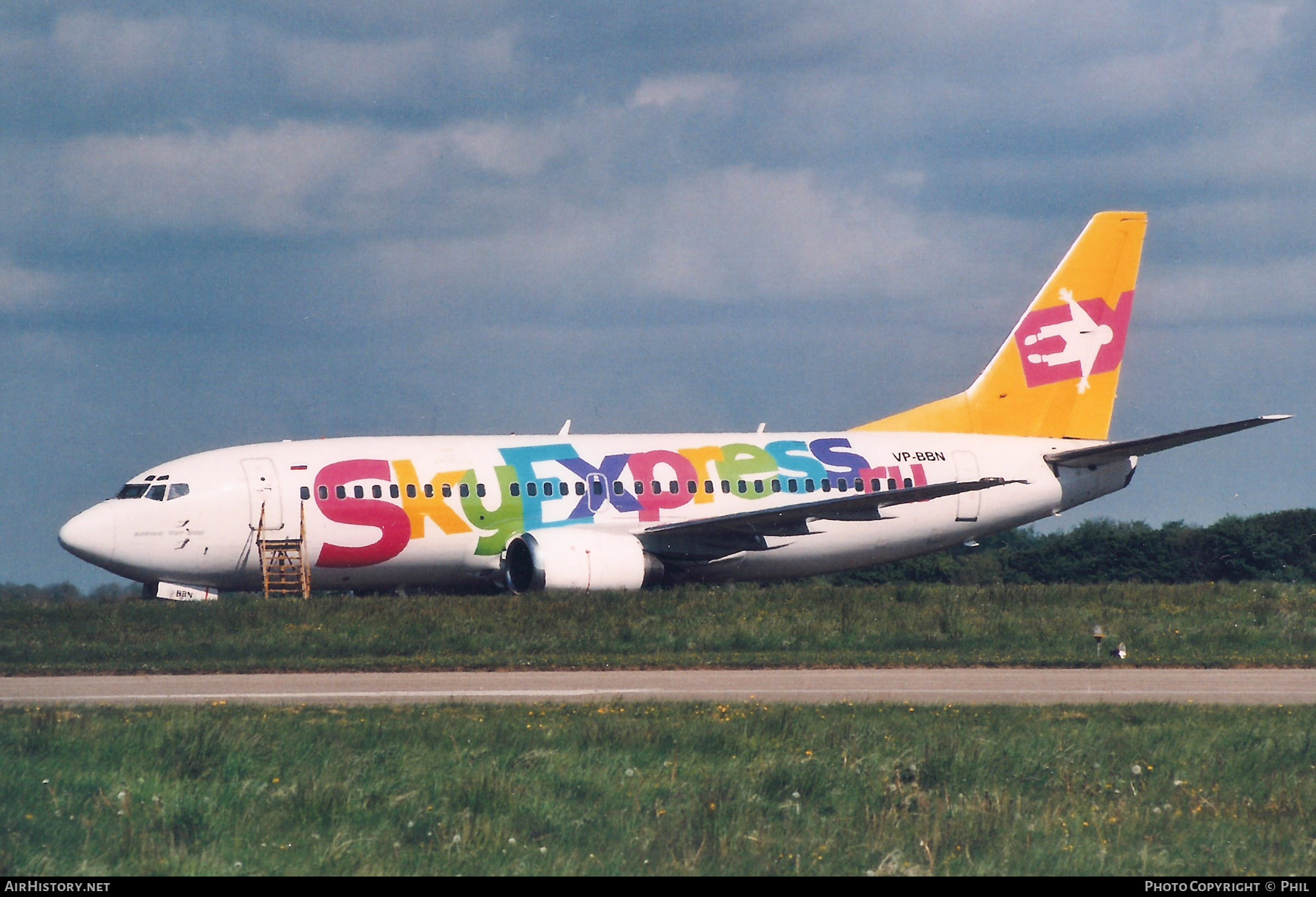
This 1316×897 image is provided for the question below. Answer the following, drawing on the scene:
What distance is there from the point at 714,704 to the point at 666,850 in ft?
23.5

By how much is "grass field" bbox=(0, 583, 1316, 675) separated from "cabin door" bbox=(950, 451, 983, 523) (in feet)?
25.2

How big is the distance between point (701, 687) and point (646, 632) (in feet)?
22.5

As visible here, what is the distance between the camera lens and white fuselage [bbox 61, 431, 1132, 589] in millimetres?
33906

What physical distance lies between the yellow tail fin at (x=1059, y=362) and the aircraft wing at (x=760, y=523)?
5.92m

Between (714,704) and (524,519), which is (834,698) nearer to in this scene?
(714,704)

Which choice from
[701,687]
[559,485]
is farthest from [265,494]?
[701,687]

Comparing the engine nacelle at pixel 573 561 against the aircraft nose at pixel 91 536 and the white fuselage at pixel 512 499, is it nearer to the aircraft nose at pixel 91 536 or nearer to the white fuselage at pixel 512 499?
the white fuselage at pixel 512 499

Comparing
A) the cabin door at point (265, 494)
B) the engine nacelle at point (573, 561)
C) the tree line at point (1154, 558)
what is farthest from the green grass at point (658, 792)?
the tree line at point (1154, 558)

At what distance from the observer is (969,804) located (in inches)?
494

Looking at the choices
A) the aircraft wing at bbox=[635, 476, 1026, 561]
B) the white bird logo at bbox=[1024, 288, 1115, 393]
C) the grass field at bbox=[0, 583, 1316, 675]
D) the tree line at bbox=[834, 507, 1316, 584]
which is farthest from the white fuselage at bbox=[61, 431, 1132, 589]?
the tree line at bbox=[834, 507, 1316, 584]

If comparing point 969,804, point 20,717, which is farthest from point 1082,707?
point 20,717

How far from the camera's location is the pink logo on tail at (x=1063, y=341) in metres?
42.3

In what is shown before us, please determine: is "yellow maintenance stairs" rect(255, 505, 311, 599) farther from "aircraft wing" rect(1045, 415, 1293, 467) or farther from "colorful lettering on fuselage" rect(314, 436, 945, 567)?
"aircraft wing" rect(1045, 415, 1293, 467)
